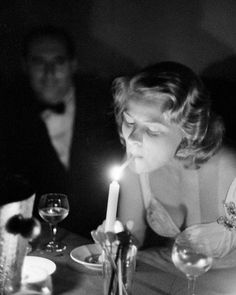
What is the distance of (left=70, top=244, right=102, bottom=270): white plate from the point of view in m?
1.80

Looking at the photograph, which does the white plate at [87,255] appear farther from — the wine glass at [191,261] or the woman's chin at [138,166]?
the woman's chin at [138,166]

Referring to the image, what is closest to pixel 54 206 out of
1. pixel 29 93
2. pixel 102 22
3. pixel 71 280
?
pixel 71 280

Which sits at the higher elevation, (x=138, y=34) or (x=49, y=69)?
(x=138, y=34)

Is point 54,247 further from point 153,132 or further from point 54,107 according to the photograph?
point 54,107

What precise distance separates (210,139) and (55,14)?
964mm

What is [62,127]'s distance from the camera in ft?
8.20

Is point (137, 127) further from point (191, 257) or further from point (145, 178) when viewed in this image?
point (191, 257)

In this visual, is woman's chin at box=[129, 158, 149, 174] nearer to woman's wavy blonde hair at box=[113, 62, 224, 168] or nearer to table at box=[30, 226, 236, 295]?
woman's wavy blonde hair at box=[113, 62, 224, 168]

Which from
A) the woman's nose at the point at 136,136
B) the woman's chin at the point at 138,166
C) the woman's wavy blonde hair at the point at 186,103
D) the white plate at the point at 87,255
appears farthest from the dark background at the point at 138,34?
the white plate at the point at 87,255

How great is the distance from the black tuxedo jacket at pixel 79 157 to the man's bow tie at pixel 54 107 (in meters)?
0.05

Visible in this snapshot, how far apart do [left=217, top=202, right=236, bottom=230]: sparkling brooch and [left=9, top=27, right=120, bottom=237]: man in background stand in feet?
1.83

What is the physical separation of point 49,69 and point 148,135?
24.3 inches

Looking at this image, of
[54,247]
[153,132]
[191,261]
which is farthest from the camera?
[153,132]

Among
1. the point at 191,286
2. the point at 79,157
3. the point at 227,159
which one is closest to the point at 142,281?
the point at 191,286
